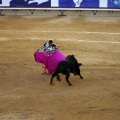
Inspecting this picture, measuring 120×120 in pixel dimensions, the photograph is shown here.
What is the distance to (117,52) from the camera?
15750 millimetres

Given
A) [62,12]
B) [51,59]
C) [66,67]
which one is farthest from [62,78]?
[62,12]

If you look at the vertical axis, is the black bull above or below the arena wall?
below

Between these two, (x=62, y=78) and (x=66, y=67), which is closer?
(x=66, y=67)

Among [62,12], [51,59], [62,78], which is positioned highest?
[62,12]

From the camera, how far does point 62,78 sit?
11812mm

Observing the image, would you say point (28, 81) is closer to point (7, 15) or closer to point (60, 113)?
point (60, 113)

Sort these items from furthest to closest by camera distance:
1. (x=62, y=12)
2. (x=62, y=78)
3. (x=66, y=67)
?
(x=62, y=12) → (x=62, y=78) → (x=66, y=67)

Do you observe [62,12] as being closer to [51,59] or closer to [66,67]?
[51,59]

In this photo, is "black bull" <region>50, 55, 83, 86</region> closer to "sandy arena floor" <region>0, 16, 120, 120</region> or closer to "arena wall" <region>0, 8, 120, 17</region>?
"sandy arena floor" <region>0, 16, 120, 120</region>

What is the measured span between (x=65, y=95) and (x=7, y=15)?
62.5 ft

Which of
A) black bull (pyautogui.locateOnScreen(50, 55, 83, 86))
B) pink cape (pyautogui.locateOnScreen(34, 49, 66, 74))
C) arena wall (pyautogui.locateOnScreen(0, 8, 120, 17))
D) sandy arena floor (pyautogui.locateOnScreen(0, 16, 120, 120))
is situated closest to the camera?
sandy arena floor (pyautogui.locateOnScreen(0, 16, 120, 120))

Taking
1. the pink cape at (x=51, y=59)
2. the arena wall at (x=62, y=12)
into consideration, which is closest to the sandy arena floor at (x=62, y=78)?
the pink cape at (x=51, y=59)

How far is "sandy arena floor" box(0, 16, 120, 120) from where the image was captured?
357 inches

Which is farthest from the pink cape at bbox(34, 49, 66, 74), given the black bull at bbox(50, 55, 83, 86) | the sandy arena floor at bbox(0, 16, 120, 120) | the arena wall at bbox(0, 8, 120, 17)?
the arena wall at bbox(0, 8, 120, 17)
